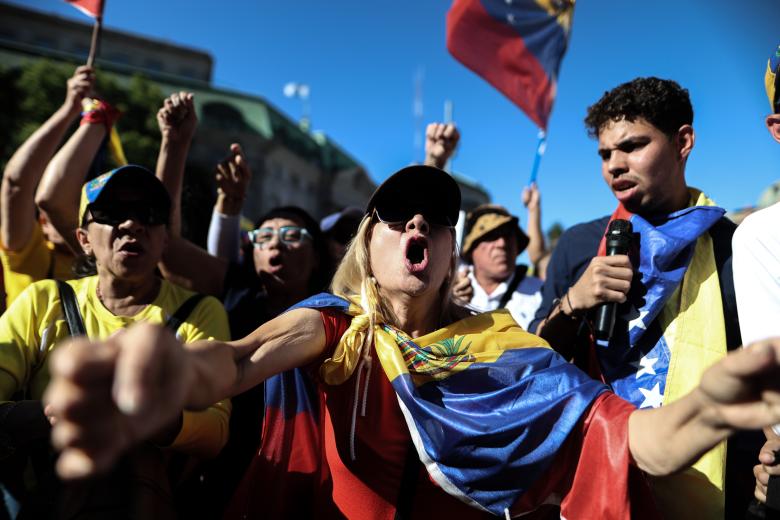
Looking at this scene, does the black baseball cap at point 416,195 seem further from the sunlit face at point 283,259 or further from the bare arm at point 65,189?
the bare arm at point 65,189

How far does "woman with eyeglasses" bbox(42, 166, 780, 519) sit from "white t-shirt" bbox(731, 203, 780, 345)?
1.58 feet

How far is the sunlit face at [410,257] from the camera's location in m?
1.84

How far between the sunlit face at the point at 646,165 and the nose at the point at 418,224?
936 mm

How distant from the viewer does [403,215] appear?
6.25 feet

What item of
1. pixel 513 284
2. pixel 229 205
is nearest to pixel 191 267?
pixel 229 205

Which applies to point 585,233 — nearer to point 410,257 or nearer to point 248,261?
point 410,257

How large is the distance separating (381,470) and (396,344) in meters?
0.42

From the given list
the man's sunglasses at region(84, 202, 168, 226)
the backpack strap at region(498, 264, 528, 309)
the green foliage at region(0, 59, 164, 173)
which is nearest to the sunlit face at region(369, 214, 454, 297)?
the man's sunglasses at region(84, 202, 168, 226)

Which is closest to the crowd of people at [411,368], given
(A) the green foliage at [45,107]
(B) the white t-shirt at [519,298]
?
(B) the white t-shirt at [519,298]

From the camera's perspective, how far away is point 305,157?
36125 millimetres

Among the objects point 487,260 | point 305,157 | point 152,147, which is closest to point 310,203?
point 305,157

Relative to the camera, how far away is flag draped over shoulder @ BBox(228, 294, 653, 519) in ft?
4.85

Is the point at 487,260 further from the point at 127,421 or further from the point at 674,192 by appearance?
the point at 127,421

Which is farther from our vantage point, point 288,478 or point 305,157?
point 305,157
